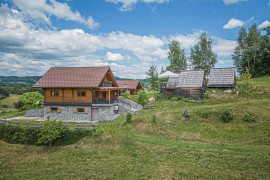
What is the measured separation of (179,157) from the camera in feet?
55.9

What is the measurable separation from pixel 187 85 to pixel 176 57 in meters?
20.0

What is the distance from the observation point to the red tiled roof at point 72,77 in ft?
99.8

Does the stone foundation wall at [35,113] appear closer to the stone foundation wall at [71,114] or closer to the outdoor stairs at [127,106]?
the stone foundation wall at [71,114]

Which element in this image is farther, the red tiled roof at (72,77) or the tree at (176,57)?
the tree at (176,57)

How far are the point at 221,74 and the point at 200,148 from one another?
81.2 ft

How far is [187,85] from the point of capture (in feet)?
118

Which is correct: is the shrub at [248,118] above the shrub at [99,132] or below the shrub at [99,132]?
above

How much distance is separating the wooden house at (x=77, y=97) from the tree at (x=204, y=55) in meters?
31.0

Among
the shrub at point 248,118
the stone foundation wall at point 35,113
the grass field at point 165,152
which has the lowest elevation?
the grass field at point 165,152

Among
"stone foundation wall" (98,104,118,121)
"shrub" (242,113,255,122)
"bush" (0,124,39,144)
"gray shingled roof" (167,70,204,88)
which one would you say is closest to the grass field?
"shrub" (242,113,255,122)

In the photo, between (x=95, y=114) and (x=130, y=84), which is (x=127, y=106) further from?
(x=130, y=84)

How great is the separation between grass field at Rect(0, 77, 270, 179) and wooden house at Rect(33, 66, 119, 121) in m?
6.60

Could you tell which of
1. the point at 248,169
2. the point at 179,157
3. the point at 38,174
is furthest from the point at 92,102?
the point at 248,169

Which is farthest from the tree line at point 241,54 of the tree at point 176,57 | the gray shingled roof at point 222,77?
the gray shingled roof at point 222,77
